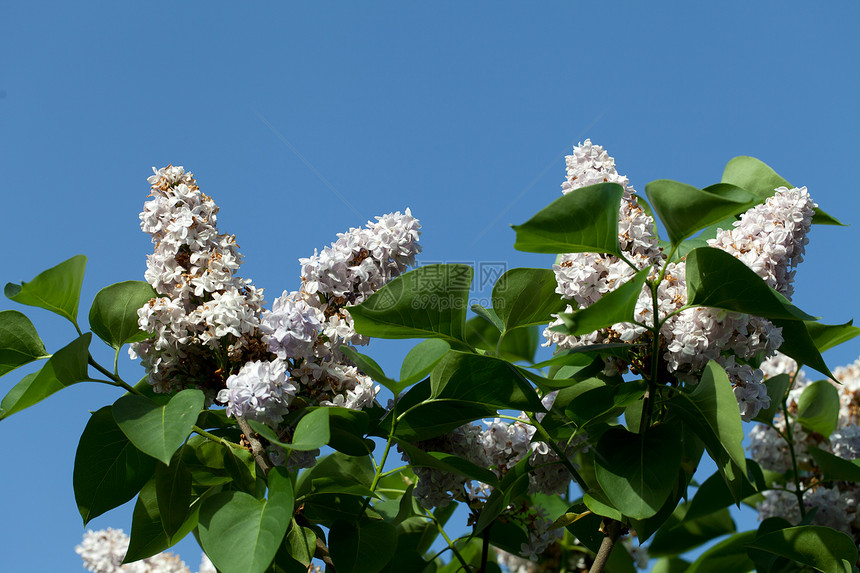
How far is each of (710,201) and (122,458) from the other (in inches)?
54.5

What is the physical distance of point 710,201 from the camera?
4.59 ft

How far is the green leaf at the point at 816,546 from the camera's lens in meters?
1.84

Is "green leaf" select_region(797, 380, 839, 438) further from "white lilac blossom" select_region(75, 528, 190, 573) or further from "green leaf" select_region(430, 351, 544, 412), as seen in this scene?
"white lilac blossom" select_region(75, 528, 190, 573)

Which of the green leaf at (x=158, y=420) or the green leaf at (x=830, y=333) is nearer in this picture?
the green leaf at (x=158, y=420)

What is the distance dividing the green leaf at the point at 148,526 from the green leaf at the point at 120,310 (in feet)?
1.16

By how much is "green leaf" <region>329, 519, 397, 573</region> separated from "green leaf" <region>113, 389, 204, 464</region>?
18.5 inches

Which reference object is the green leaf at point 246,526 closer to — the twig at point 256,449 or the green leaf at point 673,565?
the twig at point 256,449

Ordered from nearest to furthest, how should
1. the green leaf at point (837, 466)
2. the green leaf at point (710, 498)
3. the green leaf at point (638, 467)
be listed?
the green leaf at point (638, 467) < the green leaf at point (837, 466) < the green leaf at point (710, 498)

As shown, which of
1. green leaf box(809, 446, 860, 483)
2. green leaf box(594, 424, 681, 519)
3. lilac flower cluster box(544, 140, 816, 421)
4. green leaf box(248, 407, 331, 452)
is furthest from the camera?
green leaf box(809, 446, 860, 483)

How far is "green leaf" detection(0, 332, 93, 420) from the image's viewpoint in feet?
4.98

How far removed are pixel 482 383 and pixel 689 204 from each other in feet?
1.79

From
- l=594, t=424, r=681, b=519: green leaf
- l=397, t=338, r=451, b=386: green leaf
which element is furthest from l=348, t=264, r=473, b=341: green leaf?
l=594, t=424, r=681, b=519: green leaf

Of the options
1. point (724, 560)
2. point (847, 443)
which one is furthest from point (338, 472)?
point (847, 443)

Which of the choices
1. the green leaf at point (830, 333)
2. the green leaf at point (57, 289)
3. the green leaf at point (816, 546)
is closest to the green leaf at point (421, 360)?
the green leaf at point (57, 289)
